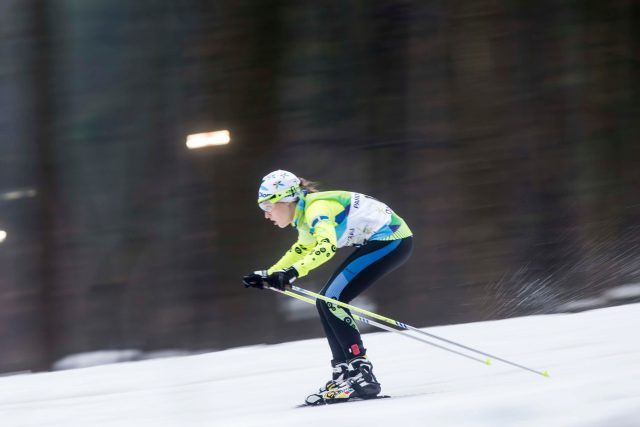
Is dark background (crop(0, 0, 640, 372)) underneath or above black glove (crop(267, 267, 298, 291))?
above

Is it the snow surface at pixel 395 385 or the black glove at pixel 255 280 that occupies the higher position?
the black glove at pixel 255 280

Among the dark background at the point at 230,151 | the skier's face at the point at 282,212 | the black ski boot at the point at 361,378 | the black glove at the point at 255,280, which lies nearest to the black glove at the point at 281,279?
the black glove at the point at 255,280

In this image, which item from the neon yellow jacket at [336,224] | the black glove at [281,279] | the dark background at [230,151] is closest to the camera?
the black glove at [281,279]

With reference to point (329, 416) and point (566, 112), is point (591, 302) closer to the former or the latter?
point (566, 112)

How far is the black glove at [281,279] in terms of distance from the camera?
4754 millimetres

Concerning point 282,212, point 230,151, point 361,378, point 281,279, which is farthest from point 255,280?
point 230,151

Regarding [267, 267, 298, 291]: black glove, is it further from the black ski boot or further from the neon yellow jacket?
the black ski boot

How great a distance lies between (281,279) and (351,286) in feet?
2.00

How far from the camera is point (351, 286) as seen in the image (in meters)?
5.18

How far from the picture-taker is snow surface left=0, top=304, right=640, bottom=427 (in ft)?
14.5

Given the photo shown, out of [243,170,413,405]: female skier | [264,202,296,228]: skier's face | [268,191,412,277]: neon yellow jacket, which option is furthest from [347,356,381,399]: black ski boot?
[264,202,296,228]: skier's face

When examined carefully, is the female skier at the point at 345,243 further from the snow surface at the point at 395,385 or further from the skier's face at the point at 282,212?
the snow surface at the point at 395,385

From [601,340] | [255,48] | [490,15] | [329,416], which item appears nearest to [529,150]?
[490,15]

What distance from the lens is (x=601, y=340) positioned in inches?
262
